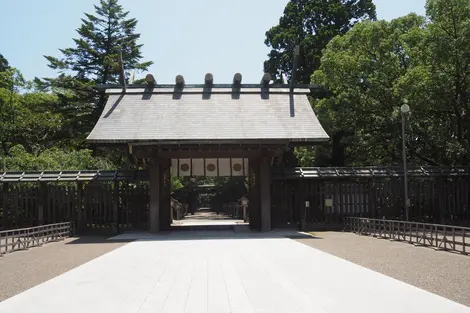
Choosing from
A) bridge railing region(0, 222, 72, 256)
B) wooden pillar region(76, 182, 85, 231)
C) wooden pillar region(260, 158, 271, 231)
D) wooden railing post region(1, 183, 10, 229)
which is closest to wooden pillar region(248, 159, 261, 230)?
wooden pillar region(260, 158, 271, 231)

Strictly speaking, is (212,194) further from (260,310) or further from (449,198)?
(260,310)

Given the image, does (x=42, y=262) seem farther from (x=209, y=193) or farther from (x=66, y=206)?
(x=209, y=193)

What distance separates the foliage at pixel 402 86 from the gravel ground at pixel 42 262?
16081 millimetres

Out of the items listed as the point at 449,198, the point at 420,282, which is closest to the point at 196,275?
the point at 420,282

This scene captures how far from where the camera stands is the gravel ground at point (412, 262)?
7.63m

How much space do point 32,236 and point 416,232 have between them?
1321cm

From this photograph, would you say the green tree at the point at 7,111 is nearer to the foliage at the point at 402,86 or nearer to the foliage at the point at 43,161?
the foliage at the point at 43,161

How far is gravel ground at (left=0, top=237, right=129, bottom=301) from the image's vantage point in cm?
854

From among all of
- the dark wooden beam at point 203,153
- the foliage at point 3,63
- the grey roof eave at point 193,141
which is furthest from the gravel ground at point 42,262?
the foliage at point 3,63

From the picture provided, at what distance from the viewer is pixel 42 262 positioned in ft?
37.4

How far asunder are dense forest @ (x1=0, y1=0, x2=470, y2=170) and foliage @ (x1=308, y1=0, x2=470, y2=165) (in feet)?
0.19

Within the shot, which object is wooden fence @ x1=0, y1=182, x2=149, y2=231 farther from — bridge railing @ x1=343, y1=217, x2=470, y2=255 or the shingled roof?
bridge railing @ x1=343, y1=217, x2=470, y2=255

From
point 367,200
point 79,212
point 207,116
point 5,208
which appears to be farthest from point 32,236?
point 367,200

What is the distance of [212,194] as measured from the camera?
56688mm
